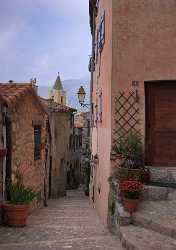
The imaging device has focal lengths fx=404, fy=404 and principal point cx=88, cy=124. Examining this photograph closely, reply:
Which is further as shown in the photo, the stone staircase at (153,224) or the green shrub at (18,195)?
the green shrub at (18,195)

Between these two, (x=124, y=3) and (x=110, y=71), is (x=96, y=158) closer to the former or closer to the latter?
(x=110, y=71)

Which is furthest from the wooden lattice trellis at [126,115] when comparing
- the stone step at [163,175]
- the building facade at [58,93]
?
the building facade at [58,93]

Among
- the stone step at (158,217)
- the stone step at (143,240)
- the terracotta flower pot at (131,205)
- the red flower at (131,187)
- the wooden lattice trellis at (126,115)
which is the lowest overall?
the stone step at (143,240)

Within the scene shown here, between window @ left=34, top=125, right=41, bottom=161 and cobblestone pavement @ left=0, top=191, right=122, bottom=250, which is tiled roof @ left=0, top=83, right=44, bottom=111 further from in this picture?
cobblestone pavement @ left=0, top=191, right=122, bottom=250

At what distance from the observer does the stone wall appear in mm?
12102

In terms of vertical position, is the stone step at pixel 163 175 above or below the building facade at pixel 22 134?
below

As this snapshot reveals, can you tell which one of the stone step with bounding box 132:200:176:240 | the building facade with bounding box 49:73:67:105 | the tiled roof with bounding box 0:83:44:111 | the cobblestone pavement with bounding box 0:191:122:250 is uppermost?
the building facade with bounding box 49:73:67:105

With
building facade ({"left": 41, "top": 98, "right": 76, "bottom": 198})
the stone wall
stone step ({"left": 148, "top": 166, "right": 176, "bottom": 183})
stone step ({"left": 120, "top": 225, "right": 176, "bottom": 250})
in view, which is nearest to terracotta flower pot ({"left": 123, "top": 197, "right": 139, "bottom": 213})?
stone step ({"left": 120, "top": 225, "right": 176, "bottom": 250})

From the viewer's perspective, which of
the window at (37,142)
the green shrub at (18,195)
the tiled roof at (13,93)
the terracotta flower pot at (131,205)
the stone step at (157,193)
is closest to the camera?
the terracotta flower pot at (131,205)

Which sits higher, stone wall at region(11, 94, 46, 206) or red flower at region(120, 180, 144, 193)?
stone wall at region(11, 94, 46, 206)

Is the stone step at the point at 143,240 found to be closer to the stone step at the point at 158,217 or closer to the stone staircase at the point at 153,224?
the stone staircase at the point at 153,224

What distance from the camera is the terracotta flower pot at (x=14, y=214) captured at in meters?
9.80

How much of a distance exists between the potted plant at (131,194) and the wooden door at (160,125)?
253 cm

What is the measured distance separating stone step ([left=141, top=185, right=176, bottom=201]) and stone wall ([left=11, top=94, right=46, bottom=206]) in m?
4.11
